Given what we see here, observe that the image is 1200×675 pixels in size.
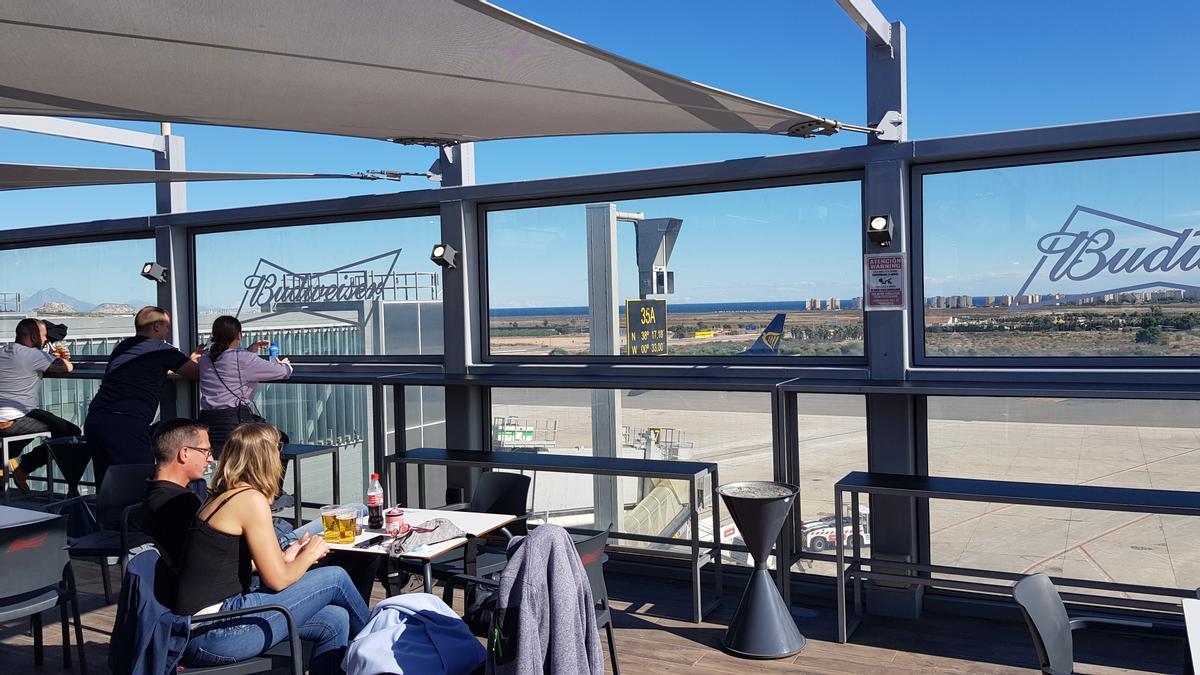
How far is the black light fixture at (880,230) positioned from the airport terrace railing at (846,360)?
81mm

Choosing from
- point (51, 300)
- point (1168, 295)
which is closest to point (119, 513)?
point (51, 300)

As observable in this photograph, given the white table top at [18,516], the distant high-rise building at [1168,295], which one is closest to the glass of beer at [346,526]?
the white table top at [18,516]

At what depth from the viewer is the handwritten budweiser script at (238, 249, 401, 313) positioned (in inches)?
260

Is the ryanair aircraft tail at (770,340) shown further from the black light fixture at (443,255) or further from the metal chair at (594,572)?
the metal chair at (594,572)

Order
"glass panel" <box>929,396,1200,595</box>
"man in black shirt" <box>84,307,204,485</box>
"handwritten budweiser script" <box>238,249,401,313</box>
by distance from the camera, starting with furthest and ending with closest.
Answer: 1. "handwritten budweiser script" <box>238,249,401,313</box>
2. "man in black shirt" <box>84,307,204,485</box>
3. "glass panel" <box>929,396,1200,595</box>

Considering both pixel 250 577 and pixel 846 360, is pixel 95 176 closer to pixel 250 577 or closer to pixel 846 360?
pixel 250 577

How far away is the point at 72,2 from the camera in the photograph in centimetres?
251

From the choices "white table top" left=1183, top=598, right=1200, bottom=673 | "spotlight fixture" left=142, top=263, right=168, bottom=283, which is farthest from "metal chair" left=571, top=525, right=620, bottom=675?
"spotlight fixture" left=142, top=263, right=168, bottom=283

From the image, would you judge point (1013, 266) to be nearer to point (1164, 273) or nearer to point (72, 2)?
point (1164, 273)

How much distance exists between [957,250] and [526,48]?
281 centimetres

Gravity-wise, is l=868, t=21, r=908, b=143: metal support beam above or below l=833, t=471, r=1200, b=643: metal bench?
above

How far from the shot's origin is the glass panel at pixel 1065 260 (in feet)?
14.2

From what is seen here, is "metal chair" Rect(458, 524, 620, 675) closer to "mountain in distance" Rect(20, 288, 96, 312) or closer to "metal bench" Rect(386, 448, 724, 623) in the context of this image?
"metal bench" Rect(386, 448, 724, 623)

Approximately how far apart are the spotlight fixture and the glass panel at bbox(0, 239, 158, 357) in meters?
0.32
